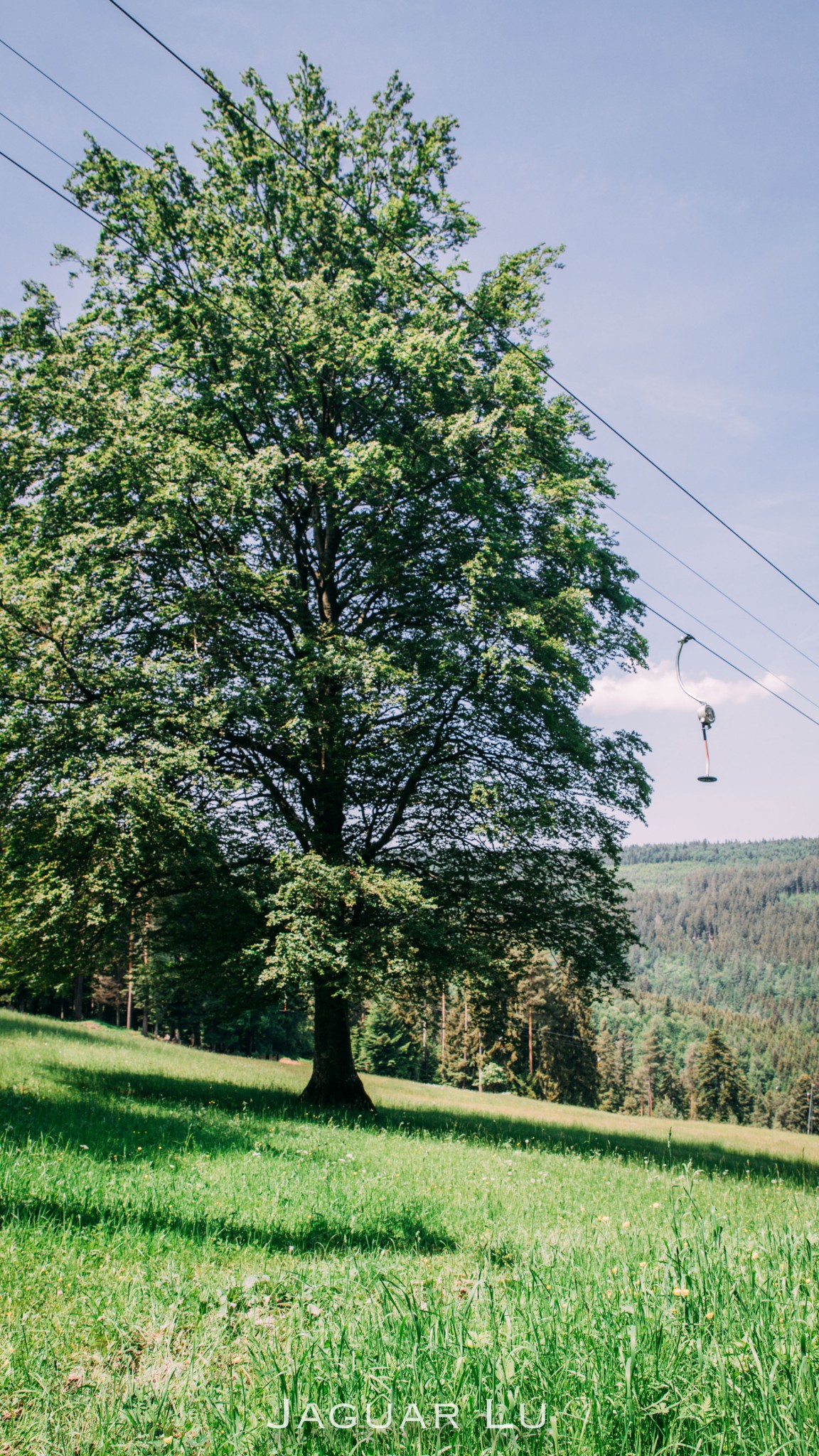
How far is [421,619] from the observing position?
14758 millimetres

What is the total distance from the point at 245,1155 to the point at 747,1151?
51.3 feet

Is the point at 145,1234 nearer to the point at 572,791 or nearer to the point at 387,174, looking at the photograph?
the point at 572,791

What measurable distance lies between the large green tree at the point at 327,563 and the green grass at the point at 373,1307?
531 cm

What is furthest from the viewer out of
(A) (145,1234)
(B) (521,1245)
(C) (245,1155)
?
(C) (245,1155)

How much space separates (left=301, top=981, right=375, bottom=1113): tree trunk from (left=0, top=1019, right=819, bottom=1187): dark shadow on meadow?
520mm

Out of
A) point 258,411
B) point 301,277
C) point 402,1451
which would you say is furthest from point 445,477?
point 402,1451

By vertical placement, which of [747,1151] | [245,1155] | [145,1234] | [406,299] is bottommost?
[747,1151]

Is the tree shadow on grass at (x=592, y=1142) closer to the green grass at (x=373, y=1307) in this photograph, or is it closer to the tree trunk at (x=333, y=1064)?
the tree trunk at (x=333, y=1064)

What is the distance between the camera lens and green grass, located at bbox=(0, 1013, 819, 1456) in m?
2.40

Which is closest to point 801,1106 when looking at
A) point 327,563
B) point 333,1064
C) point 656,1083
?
point 656,1083

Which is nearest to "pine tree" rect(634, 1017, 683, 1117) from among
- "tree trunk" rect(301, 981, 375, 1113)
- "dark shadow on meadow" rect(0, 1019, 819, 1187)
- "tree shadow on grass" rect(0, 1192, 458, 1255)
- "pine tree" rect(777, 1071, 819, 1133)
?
"pine tree" rect(777, 1071, 819, 1133)

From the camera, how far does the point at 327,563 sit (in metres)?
15.7

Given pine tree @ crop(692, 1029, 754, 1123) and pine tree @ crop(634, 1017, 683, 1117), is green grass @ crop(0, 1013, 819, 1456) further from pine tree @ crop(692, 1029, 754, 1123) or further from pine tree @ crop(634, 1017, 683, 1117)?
pine tree @ crop(634, 1017, 683, 1117)

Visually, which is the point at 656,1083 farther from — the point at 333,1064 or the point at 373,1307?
the point at 373,1307
